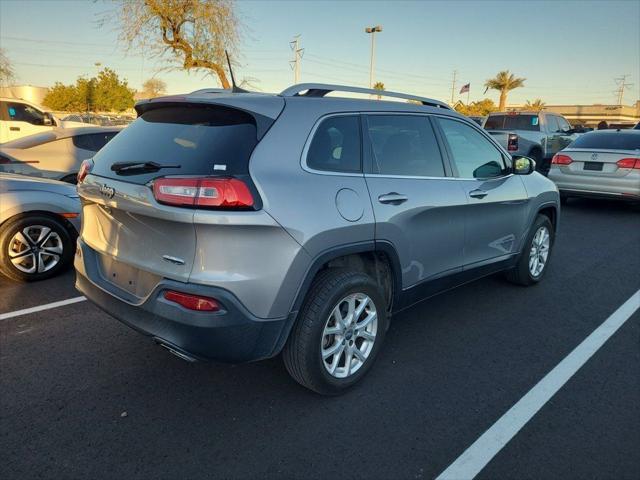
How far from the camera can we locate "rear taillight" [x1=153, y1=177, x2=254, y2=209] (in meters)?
2.32

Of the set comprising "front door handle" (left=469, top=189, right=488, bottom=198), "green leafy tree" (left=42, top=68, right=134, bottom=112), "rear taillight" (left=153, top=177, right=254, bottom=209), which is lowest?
"front door handle" (left=469, top=189, right=488, bottom=198)

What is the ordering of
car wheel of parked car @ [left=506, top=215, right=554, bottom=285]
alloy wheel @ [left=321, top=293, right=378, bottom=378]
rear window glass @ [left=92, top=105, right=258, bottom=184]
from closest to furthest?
rear window glass @ [left=92, top=105, right=258, bottom=184] → alloy wheel @ [left=321, top=293, right=378, bottom=378] → car wheel of parked car @ [left=506, top=215, right=554, bottom=285]

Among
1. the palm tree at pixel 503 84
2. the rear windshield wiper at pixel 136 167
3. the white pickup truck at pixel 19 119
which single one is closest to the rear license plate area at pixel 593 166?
the rear windshield wiper at pixel 136 167

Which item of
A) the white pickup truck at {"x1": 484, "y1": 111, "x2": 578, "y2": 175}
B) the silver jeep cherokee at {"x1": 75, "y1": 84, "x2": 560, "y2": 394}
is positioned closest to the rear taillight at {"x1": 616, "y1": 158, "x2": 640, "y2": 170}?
the white pickup truck at {"x1": 484, "y1": 111, "x2": 578, "y2": 175}

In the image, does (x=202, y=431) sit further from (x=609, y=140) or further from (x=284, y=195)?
(x=609, y=140)

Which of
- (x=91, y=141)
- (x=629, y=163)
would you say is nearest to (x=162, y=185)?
(x=91, y=141)

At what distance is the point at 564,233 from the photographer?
7434 millimetres

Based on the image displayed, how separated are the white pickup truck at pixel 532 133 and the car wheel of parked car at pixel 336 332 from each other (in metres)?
11.2

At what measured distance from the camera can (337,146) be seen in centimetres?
288

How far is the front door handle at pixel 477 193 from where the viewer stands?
12.4 ft

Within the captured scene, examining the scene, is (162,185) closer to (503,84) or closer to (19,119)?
(19,119)

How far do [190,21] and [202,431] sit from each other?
1760 cm

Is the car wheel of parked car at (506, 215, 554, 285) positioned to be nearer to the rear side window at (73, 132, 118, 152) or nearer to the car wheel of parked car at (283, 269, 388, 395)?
the car wheel of parked car at (283, 269, 388, 395)

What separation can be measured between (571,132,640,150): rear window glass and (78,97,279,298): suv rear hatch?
8.70 meters
